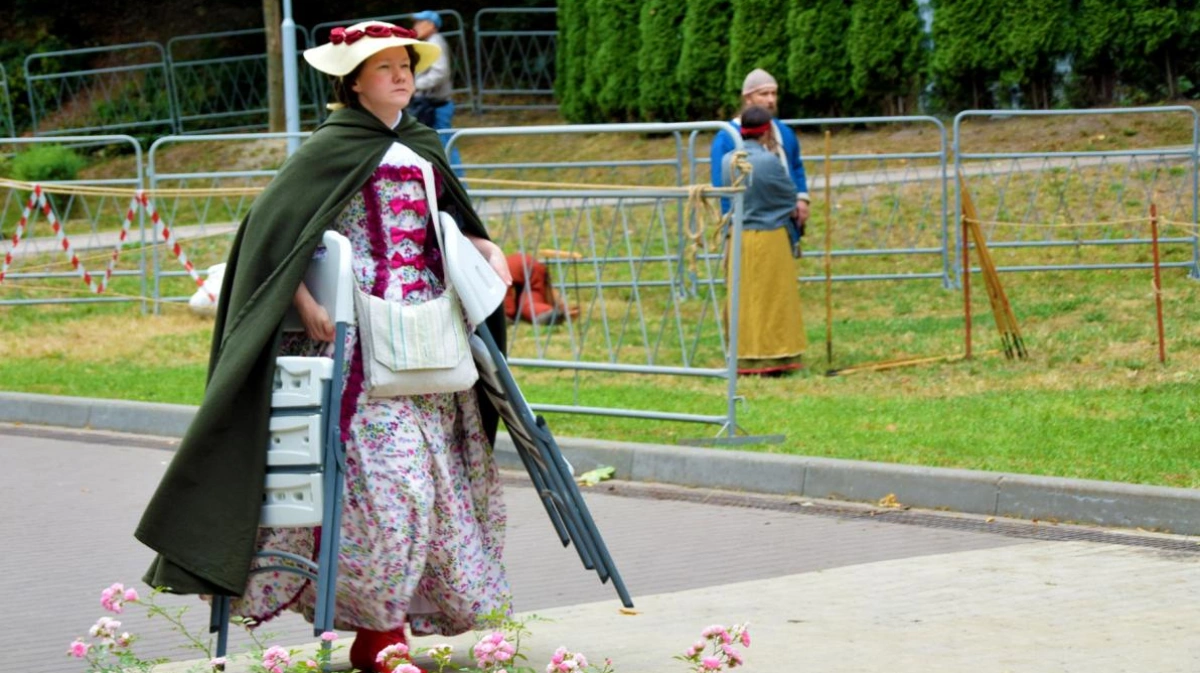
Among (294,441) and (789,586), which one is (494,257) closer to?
(294,441)

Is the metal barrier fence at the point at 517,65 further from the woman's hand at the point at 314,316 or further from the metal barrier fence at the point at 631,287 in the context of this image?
the woman's hand at the point at 314,316

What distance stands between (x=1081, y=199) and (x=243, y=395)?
503 inches

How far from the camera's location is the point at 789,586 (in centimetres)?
655

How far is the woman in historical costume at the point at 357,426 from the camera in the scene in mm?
4910

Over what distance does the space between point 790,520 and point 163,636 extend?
2830 millimetres

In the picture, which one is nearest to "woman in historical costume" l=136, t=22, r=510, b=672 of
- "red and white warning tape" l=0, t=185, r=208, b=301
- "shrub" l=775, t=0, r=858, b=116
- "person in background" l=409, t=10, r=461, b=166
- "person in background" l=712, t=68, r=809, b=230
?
"person in background" l=712, t=68, r=809, b=230

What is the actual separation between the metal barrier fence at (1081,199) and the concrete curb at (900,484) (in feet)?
23.9

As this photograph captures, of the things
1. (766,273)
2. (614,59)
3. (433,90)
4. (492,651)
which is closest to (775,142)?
(766,273)

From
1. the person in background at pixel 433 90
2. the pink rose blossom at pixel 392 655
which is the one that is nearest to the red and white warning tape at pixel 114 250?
the person in background at pixel 433 90

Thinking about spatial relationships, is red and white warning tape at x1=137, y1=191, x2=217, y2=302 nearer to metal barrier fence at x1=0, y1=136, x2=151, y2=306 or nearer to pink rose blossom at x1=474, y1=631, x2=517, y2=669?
metal barrier fence at x1=0, y1=136, x2=151, y2=306

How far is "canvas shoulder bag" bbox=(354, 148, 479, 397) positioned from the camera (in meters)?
5.08

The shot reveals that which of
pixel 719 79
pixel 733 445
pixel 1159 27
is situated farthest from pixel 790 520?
pixel 719 79

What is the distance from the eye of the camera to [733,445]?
911 centimetres

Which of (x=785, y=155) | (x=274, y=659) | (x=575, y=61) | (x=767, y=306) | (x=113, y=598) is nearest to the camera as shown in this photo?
(x=274, y=659)
